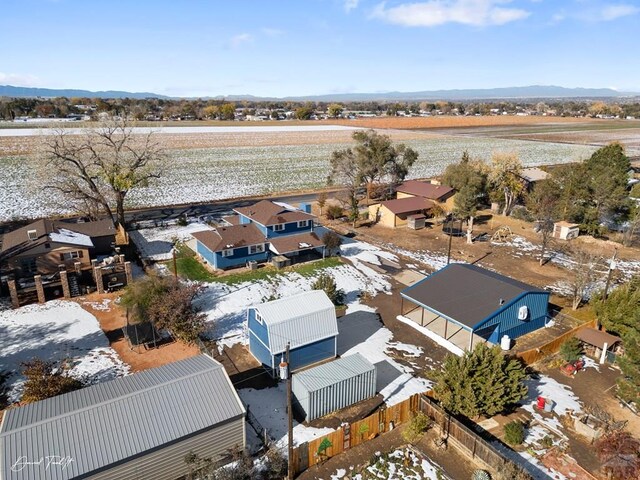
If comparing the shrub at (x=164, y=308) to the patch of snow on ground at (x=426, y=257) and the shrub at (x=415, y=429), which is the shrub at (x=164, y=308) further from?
the patch of snow on ground at (x=426, y=257)

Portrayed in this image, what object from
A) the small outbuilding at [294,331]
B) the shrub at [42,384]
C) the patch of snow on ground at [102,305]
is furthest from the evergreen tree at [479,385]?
the patch of snow on ground at [102,305]

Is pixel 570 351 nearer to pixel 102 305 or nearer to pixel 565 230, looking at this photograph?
pixel 565 230

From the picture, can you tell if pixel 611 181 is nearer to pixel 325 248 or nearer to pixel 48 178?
pixel 325 248

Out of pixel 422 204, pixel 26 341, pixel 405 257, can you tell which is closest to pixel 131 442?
pixel 26 341

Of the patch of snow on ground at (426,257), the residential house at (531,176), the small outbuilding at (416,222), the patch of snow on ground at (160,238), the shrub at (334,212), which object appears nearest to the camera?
the patch of snow on ground at (426,257)

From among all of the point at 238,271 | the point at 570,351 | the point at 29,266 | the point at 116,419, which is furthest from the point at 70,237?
the point at 570,351

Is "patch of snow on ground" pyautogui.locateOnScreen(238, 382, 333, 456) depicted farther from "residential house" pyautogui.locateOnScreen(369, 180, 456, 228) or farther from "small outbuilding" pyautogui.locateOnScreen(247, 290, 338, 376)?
"residential house" pyautogui.locateOnScreen(369, 180, 456, 228)
